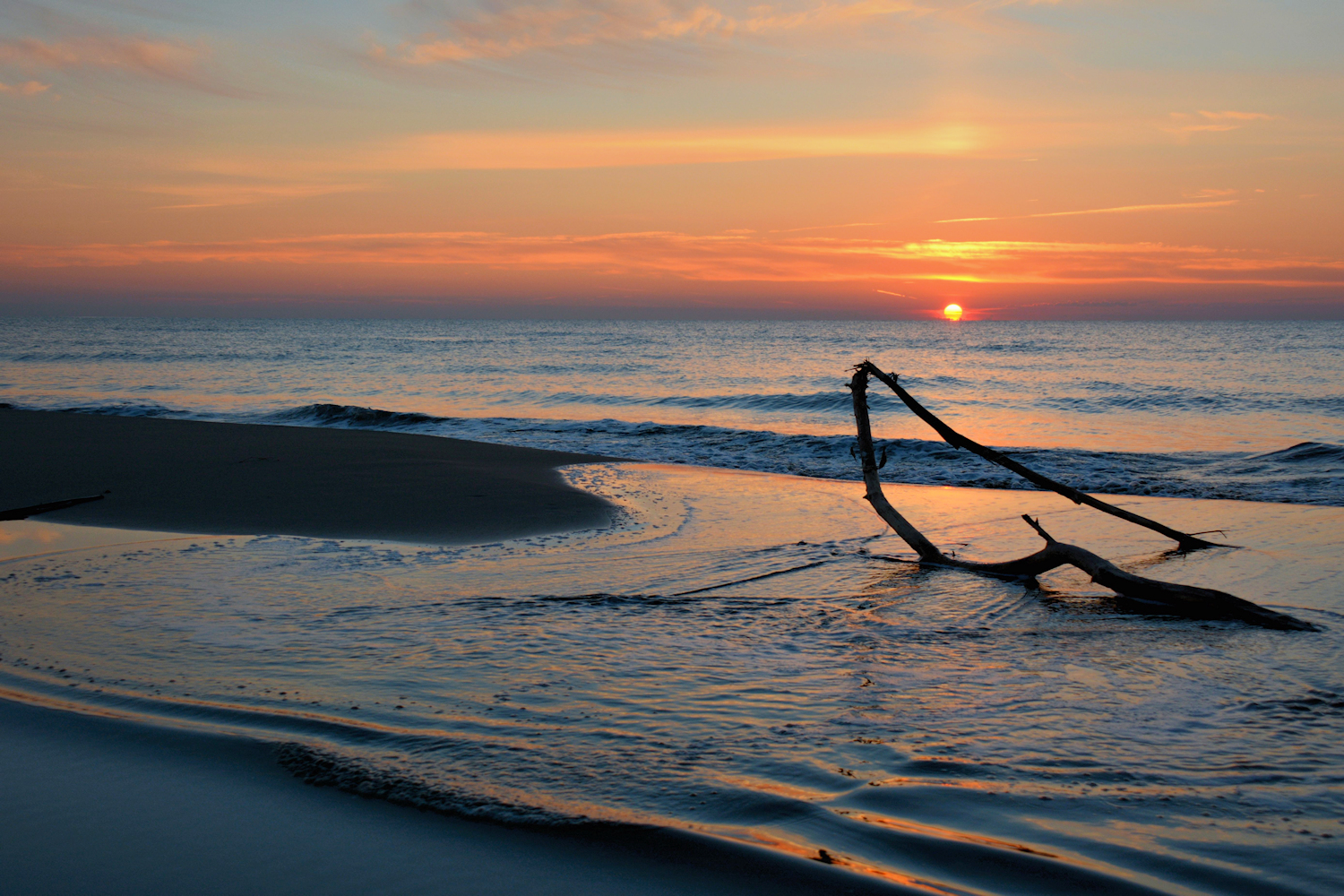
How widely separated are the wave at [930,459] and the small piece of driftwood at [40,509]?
8.51 metres

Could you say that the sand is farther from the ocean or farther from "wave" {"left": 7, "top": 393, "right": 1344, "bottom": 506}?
"wave" {"left": 7, "top": 393, "right": 1344, "bottom": 506}

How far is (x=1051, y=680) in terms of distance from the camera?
4.27 meters

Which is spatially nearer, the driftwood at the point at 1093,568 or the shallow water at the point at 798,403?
the driftwood at the point at 1093,568

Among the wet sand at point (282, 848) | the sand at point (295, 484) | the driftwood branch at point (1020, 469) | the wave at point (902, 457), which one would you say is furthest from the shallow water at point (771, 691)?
the wave at point (902, 457)

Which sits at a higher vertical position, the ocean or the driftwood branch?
the driftwood branch

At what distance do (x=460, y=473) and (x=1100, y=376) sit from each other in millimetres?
32566

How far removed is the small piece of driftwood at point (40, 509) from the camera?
852cm

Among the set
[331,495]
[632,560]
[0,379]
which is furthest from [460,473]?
[0,379]

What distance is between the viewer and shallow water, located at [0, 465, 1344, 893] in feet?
9.30

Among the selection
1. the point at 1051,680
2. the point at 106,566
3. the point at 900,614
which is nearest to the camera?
the point at 1051,680

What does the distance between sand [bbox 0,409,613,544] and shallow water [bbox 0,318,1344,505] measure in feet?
13.3

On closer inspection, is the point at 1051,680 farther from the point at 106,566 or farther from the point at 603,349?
the point at 603,349

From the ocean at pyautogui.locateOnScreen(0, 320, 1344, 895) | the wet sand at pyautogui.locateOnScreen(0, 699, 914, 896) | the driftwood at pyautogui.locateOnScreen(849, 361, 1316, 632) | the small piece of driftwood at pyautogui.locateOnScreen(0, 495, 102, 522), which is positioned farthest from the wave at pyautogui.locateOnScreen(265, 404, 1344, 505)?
the wet sand at pyautogui.locateOnScreen(0, 699, 914, 896)

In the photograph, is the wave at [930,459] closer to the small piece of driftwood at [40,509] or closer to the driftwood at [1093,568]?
the driftwood at [1093,568]
